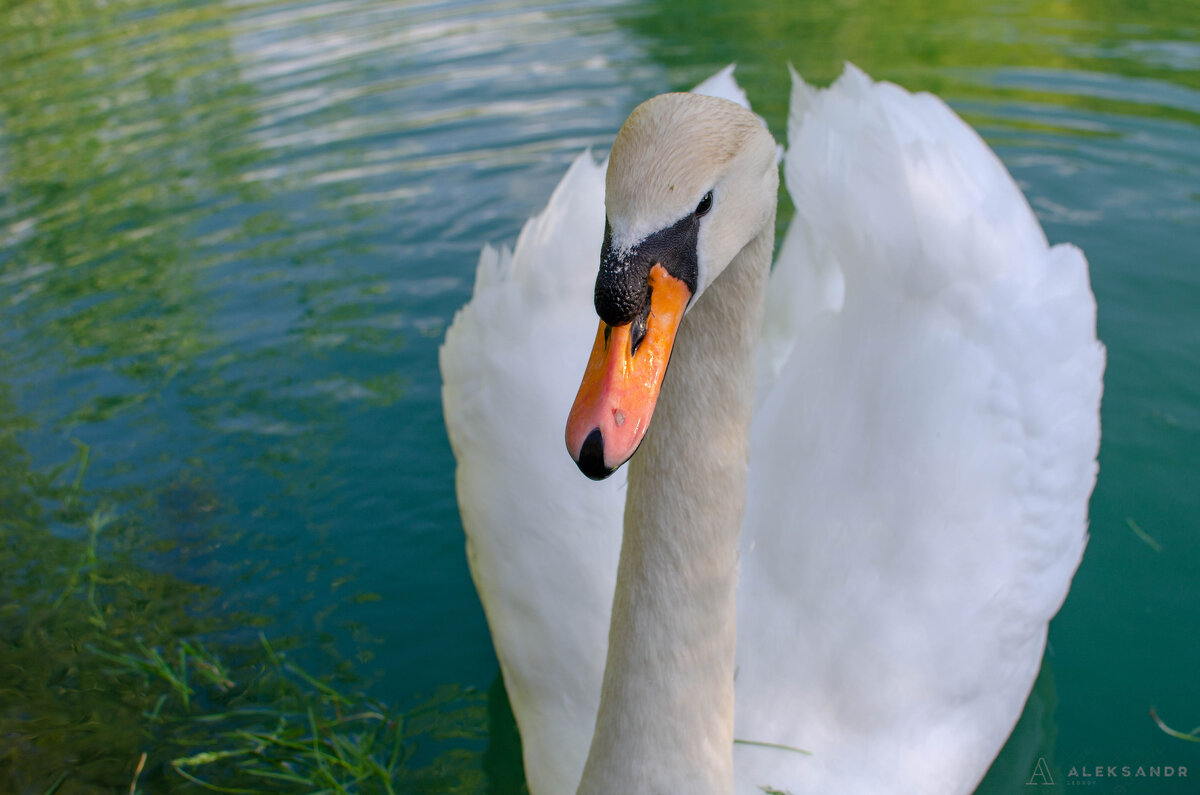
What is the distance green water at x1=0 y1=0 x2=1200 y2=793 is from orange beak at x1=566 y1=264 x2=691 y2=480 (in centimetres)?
190

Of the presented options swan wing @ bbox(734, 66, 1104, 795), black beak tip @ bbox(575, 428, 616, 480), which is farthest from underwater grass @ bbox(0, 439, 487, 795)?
black beak tip @ bbox(575, 428, 616, 480)

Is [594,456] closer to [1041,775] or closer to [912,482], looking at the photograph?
[912,482]

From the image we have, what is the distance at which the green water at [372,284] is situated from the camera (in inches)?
144

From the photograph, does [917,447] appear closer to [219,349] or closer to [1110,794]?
[1110,794]

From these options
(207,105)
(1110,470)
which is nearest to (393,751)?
(1110,470)

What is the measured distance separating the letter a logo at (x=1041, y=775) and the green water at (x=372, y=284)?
0.16 feet

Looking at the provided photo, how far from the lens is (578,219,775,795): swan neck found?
2.08m

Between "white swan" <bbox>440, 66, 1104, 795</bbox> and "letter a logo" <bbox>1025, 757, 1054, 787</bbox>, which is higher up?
"white swan" <bbox>440, 66, 1104, 795</bbox>

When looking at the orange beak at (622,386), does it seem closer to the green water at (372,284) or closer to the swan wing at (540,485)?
the swan wing at (540,485)

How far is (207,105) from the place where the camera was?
8844 mm

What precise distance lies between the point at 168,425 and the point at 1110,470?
396 cm

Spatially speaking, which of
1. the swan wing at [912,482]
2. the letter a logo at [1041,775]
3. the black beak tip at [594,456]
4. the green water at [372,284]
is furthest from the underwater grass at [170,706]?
the black beak tip at [594,456]

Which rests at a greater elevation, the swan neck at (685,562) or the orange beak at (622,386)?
the orange beak at (622,386)

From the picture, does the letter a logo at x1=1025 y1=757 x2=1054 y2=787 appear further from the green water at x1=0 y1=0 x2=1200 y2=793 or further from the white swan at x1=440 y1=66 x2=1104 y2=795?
the white swan at x1=440 y1=66 x2=1104 y2=795
